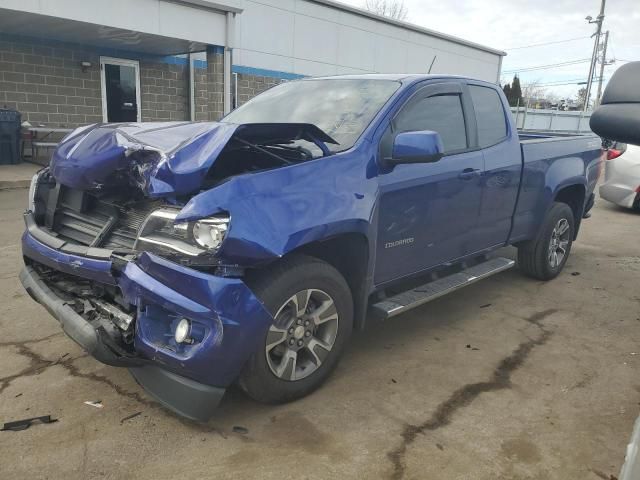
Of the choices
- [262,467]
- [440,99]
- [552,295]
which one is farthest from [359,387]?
[552,295]

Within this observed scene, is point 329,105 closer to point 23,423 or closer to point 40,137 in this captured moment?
point 23,423

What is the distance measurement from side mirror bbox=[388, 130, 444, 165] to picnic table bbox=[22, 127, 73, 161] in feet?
38.2

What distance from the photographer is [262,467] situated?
8.45 feet

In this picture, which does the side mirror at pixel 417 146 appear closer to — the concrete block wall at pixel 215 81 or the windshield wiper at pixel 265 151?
the windshield wiper at pixel 265 151

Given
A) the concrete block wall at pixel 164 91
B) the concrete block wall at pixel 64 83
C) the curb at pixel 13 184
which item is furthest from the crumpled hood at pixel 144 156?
the concrete block wall at pixel 164 91

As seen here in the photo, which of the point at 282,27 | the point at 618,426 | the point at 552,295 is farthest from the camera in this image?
the point at 282,27

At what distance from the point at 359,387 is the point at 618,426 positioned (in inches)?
58.7

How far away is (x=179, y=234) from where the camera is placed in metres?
2.64

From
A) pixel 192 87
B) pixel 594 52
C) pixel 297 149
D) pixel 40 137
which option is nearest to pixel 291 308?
pixel 297 149

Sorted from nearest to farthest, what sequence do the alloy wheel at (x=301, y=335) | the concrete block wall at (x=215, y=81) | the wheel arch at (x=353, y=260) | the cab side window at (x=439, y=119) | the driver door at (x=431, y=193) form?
the alloy wheel at (x=301, y=335)
the wheel arch at (x=353, y=260)
the driver door at (x=431, y=193)
the cab side window at (x=439, y=119)
the concrete block wall at (x=215, y=81)

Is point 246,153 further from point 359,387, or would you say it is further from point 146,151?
point 359,387

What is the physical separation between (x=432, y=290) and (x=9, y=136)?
11.5 m

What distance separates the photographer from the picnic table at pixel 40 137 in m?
12.5

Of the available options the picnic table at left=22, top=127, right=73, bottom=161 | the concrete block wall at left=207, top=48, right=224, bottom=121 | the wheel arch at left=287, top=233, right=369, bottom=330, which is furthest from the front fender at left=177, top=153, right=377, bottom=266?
the picnic table at left=22, top=127, right=73, bottom=161
